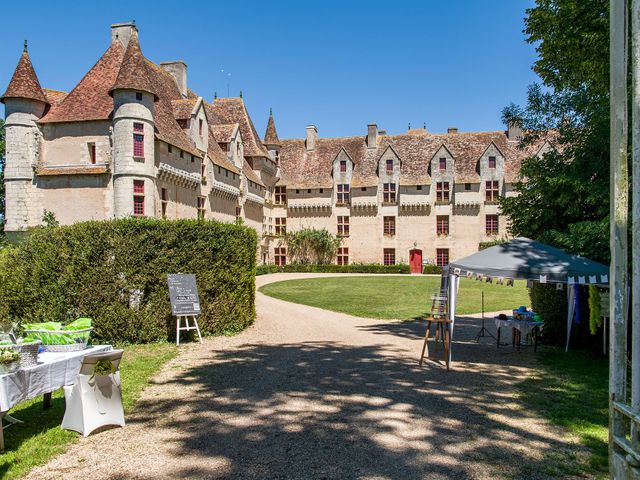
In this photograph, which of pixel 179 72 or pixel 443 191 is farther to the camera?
pixel 443 191

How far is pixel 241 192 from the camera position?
120 ft

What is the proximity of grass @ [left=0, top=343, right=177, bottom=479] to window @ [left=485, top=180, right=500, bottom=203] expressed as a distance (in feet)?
122

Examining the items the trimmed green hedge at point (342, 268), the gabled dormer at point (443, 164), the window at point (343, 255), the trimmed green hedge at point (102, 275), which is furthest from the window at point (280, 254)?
the trimmed green hedge at point (102, 275)

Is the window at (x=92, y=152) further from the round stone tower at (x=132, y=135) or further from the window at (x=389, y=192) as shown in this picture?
the window at (x=389, y=192)

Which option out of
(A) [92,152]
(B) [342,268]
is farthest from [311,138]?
(A) [92,152]

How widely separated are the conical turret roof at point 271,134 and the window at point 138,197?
23.5 meters

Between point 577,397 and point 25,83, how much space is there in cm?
2730

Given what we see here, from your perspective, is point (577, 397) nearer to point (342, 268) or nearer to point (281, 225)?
point (342, 268)

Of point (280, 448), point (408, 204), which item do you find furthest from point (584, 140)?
point (408, 204)

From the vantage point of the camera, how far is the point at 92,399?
599 cm

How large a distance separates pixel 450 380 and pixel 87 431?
587 cm

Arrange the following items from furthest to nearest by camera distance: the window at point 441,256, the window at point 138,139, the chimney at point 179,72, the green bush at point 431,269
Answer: the window at point 441,256 → the green bush at point 431,269 → the chimney at point 179,72 → the window at point 138,139

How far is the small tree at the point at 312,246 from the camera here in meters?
43.2

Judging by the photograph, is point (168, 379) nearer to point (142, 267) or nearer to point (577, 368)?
point (142, 267)
